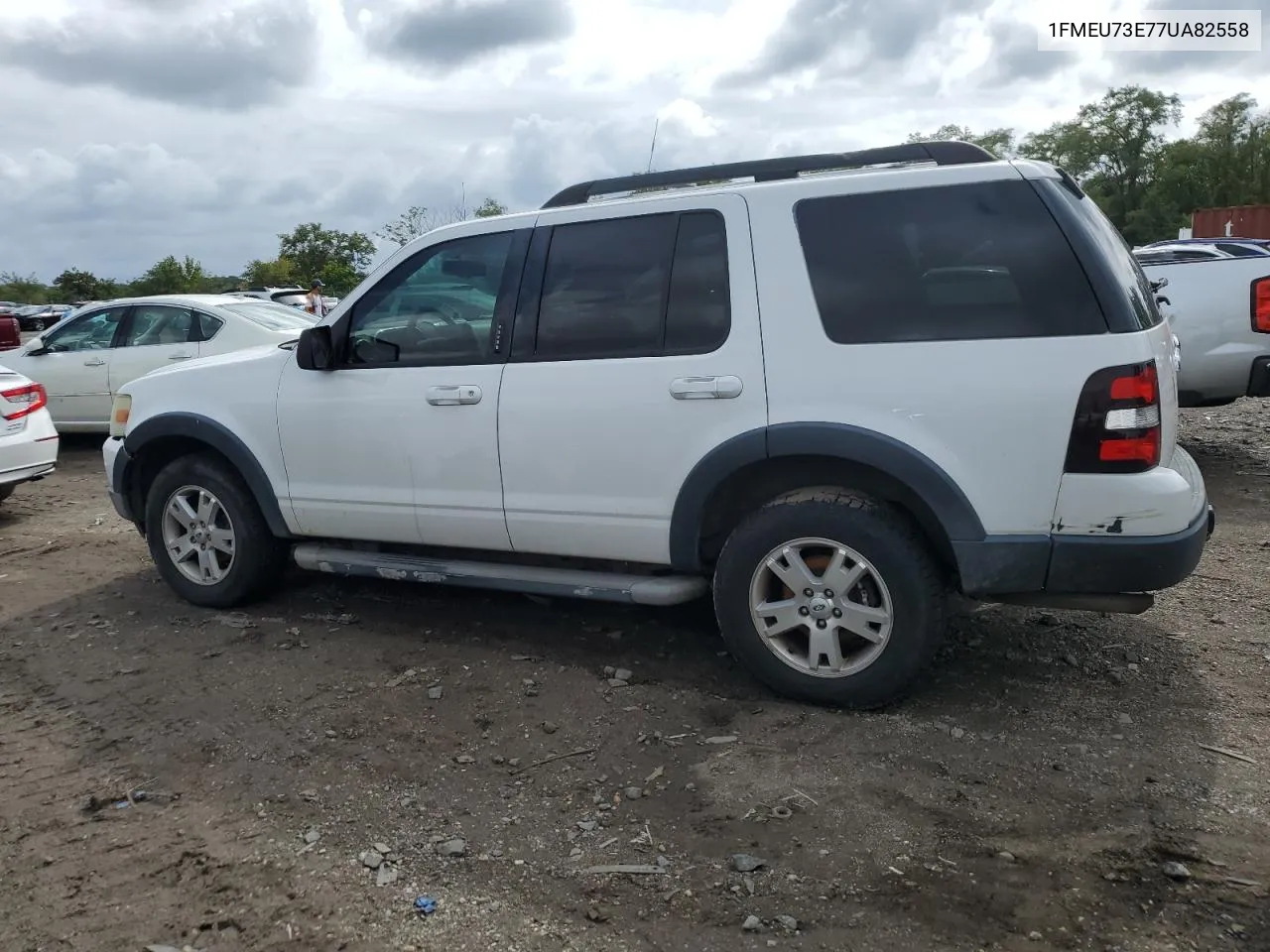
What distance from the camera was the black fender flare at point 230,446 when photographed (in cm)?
519

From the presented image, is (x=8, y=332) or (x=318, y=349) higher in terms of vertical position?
(x=8, y=332)

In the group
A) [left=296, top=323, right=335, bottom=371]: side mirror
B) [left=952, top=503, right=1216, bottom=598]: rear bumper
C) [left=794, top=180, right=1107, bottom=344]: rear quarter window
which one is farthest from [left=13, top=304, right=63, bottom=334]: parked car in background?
[left=952, top=503, right=1216, bottom=598]: rear bumper

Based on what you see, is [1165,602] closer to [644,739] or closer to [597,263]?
[644,739]

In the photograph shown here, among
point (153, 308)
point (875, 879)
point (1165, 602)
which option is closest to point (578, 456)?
point (875, 879)

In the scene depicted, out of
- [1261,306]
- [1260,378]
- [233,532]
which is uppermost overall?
[1261,306]

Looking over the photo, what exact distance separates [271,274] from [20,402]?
136 feet

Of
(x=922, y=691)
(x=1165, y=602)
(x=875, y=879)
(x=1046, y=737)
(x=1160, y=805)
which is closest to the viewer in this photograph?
(x=875, y=879)

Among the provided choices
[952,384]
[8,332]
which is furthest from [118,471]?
[8,332]

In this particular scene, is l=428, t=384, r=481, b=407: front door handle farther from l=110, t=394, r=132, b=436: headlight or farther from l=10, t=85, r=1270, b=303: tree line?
l=10, t=85, r=1270, b=303: tree line

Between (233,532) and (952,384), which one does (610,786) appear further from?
(233,532)

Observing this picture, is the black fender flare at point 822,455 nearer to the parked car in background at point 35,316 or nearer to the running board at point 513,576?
the running board at point 513,576

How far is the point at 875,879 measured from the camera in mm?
2941

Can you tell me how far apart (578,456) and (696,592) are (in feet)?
2.36

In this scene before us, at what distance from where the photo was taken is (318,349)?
15.9ft
